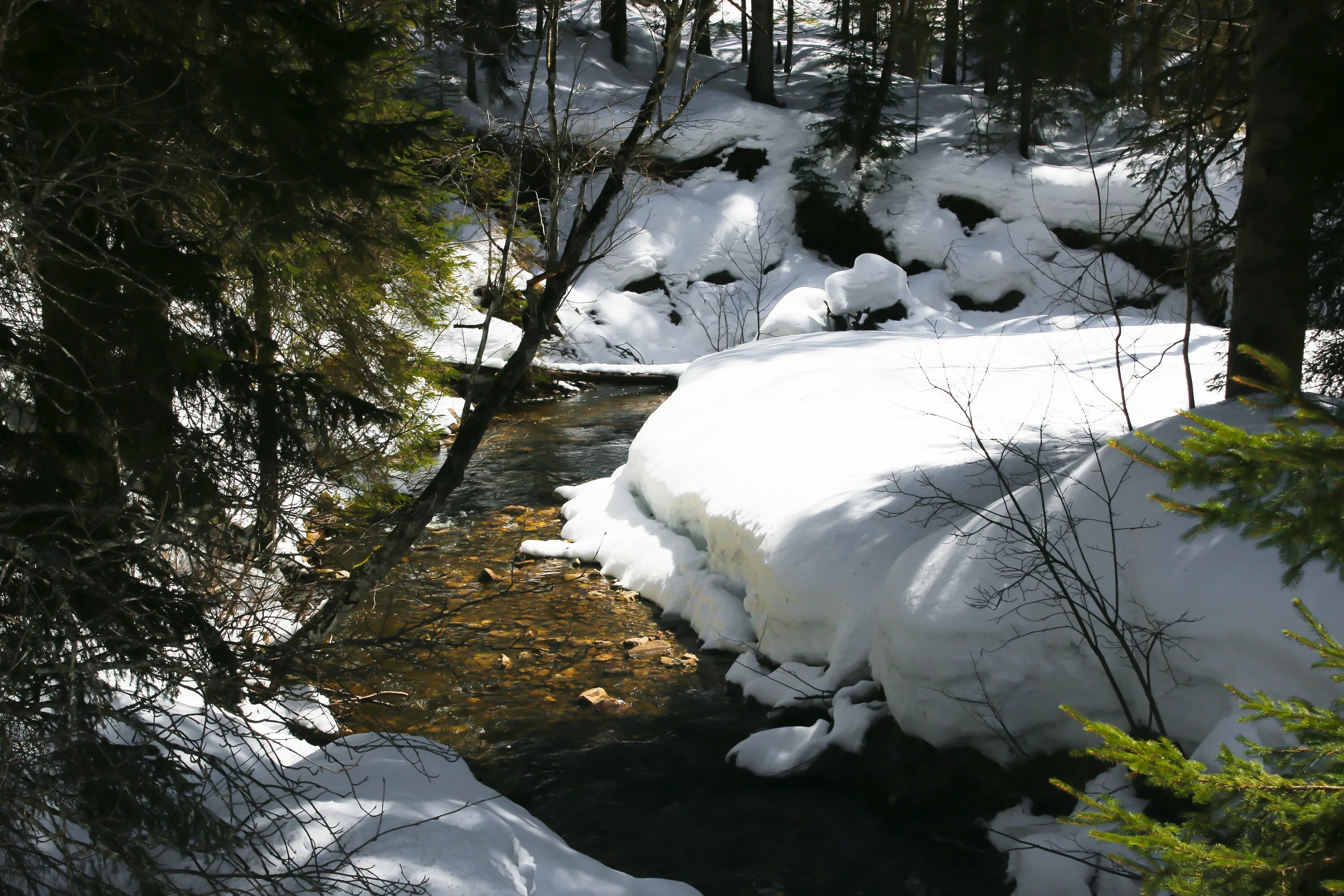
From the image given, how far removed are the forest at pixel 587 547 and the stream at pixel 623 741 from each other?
0.11ft

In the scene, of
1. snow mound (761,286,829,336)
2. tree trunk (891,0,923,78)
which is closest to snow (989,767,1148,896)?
snow mound (761,286,829,336)

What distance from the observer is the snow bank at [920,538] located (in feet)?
14.9

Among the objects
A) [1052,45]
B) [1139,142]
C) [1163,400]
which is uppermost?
[1052,45]

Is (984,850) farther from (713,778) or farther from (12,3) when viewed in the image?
(12,3)

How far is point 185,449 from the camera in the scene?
375cm

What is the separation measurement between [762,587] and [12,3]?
556 centimetres

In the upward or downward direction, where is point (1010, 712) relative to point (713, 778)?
upward

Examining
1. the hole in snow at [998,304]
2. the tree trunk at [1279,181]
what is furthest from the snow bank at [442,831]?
the hole in snow at [998,304]

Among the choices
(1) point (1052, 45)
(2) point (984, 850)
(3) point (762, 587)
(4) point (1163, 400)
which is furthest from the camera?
(4) point (1163, 400)

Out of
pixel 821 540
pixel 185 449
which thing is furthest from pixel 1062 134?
pixel 185 449

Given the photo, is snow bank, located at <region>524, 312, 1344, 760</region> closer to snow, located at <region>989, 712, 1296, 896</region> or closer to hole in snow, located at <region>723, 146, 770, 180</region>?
snow, located at <region>989, 712, 1296, 896</region>

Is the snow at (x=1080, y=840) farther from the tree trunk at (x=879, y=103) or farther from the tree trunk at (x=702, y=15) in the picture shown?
the tree trunk at (x=879, y=103)

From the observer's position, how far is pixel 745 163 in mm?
25188

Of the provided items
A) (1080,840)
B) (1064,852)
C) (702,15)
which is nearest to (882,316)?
(702,15)
